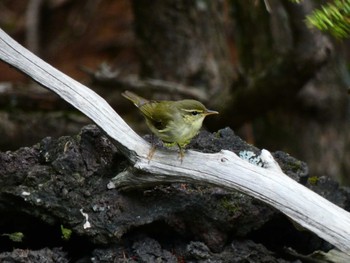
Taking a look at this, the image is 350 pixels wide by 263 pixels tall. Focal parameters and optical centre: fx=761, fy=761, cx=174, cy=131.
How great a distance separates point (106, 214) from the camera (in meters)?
3.58

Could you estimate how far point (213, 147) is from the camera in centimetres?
395

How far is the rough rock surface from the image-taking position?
3.57m

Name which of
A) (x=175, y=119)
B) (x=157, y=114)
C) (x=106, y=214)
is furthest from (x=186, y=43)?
(x=106, y=214)

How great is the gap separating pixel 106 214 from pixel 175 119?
2.05ft

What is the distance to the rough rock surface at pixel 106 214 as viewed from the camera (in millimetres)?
3570

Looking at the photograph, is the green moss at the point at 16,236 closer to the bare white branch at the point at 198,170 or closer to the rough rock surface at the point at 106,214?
the rough rock surface at the point at 106,214

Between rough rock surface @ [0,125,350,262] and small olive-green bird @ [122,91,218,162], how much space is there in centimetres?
25

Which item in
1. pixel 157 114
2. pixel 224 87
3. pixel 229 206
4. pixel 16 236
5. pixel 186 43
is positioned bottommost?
pixel 224 87

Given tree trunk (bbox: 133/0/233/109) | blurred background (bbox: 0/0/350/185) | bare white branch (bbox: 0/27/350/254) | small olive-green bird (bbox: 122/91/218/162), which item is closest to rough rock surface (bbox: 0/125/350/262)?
bare white branch (bbox: 0/27/350/254)

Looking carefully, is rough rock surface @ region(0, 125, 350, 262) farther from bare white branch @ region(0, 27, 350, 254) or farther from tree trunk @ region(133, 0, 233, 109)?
tree trunk @ region(133, 0, 233, 109)

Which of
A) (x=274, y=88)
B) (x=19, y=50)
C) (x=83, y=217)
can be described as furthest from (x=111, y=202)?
(x=274, y=88)

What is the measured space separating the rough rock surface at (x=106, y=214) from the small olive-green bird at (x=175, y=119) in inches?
9.9

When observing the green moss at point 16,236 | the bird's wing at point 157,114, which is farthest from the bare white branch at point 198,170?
the green moss at point 16,236

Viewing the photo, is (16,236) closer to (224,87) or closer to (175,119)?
(175,119)
